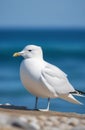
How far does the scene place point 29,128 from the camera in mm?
8141

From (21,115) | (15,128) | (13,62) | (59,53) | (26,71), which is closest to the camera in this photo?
(15,128)

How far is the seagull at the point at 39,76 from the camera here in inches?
365

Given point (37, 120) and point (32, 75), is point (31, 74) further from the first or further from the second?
point (37, 120)

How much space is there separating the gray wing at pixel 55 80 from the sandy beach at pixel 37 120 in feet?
1.17

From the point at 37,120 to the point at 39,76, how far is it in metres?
0.89

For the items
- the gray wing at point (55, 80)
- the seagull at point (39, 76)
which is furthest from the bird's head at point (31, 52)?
the gray wing at point (55, 80)

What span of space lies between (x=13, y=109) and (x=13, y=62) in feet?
85.4

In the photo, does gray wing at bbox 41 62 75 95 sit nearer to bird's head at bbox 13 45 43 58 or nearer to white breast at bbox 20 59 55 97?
white breast at bbox 20 59 55 97

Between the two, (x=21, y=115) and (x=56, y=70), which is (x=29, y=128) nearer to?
(x=21, y=115)

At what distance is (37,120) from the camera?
28.1 ft

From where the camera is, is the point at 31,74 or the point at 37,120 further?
the point at 31,74

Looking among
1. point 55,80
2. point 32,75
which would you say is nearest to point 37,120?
point 32,75

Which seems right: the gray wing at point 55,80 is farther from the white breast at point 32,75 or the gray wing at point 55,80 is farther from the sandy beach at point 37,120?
the sandy beach at point 37,120

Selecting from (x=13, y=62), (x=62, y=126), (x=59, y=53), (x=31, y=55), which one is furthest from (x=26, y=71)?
(x=59, y=53)
